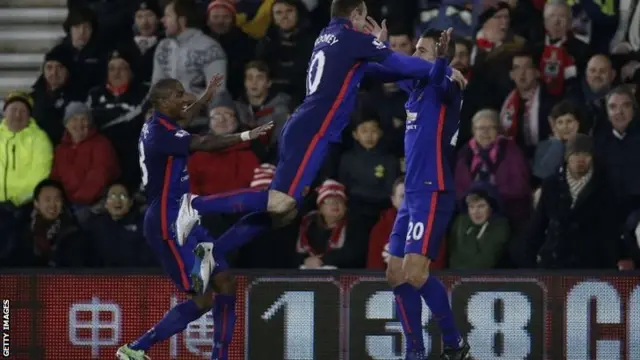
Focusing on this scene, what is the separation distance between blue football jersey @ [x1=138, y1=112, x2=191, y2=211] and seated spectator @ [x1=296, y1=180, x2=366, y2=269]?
2209 millimetres

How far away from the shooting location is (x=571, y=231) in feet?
55.5

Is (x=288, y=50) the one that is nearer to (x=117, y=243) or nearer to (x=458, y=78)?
(x=117, y=243)

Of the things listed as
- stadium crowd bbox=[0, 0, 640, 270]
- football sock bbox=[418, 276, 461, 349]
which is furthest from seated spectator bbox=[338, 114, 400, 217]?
football sock bbox=[418, 276, 461, 349]

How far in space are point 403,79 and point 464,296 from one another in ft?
6.99

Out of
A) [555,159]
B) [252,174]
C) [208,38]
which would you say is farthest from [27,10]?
[555,159]

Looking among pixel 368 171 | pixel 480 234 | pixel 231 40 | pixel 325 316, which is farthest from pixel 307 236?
pixel 231 40

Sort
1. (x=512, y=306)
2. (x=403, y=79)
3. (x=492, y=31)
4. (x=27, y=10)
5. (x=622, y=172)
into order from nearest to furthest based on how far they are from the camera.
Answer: (x=403, y=79), (x=512, y=306), (x=622, y=172), (x=492, y=31), (x=27, y=10)

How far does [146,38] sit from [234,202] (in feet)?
14.8

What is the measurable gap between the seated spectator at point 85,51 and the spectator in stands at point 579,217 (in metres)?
4.76

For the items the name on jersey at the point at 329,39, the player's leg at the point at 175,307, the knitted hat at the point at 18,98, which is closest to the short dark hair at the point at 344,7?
the name on jersey at the point at 329,39

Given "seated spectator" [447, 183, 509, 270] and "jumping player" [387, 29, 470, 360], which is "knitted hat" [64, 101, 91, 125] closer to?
"seated spectator" [447, 183, 509, 270]

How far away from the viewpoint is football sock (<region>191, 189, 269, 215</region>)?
15.3m

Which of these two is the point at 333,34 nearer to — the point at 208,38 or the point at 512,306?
the point at 512,306

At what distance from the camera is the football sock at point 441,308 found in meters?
15.0
